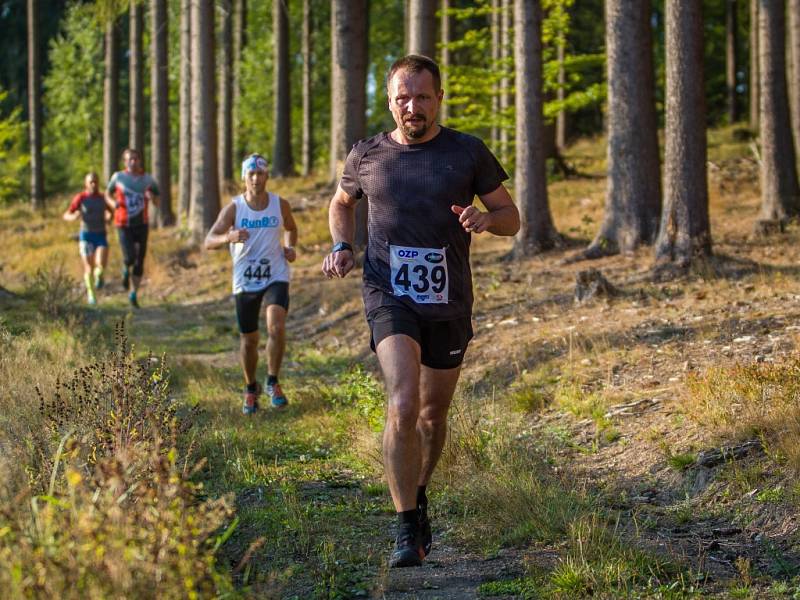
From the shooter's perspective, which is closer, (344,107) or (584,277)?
(584,277)

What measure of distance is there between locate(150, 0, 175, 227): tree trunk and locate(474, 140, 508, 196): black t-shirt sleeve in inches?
892

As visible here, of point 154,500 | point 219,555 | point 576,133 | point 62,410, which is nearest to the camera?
point 154,500

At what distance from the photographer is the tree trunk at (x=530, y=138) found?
1602 centimetres

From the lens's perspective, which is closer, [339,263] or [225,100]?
[339,263]

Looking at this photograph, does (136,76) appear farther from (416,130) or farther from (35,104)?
(416,130)

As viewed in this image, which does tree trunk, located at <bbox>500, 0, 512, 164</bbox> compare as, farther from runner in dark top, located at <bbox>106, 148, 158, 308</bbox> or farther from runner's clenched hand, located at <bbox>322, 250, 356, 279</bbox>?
runner's clenched hand, located at <bbox>322, 250, 356, 279</bbox>

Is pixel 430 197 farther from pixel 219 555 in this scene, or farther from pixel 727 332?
pixel 727 332

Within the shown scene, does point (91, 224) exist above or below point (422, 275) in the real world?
above

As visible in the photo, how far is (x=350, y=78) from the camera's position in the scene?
18109 millimetres

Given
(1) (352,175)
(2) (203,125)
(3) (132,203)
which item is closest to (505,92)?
(2) (203,125)

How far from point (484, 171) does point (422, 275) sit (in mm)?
633

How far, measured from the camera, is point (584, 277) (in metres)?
12.5

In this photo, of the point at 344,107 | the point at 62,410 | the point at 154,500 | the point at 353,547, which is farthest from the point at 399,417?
the point at 344,107

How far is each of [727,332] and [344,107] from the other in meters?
9.71
